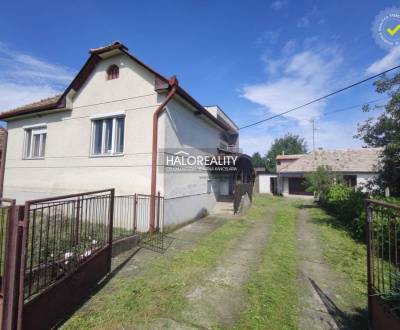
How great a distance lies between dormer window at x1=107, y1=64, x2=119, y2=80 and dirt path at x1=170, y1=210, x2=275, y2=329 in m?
8.12

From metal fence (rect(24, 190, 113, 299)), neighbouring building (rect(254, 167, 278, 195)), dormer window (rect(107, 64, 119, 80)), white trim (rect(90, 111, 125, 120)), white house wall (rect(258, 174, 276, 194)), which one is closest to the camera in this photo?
metal fence (rect(24, 190, 113, 299))

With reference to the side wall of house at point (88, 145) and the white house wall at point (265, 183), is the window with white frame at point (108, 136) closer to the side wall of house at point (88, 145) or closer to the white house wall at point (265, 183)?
the side wall of house at point (88, 145)

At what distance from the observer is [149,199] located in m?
7.75

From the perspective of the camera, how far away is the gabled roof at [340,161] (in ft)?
74.9

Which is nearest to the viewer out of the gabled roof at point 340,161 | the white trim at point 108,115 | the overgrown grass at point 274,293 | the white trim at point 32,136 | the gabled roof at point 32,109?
the overgrown grass at point 274,293

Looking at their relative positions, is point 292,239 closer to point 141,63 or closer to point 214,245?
point 214,245

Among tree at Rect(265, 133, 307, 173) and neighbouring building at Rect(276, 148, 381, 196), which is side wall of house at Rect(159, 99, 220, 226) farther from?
tree at Rect(265, 133, 307, 173)

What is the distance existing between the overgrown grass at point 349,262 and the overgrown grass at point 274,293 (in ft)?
2.73

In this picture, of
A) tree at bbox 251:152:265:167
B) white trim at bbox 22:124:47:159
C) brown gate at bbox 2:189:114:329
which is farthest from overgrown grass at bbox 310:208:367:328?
tree at bbox 251:152:265:167

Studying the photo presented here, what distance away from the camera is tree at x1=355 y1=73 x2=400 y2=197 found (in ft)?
29.2

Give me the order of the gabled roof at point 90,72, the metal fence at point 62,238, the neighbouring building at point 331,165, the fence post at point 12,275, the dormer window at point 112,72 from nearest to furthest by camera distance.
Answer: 1. the fence post at point 12,275
2. the metal fence at point 62,238
3. the gabled roof at point 90,72
4. the dormer window at point 112,72
5. the neighbouring building at point 331,165

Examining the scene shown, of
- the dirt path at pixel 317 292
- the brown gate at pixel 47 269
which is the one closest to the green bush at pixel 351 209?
the dirt path at pixel 317 292

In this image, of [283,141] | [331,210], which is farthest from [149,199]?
[283,141]

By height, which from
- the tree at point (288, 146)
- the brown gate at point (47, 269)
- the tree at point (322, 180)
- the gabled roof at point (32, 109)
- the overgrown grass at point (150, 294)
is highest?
the tree at point (288, 146)
